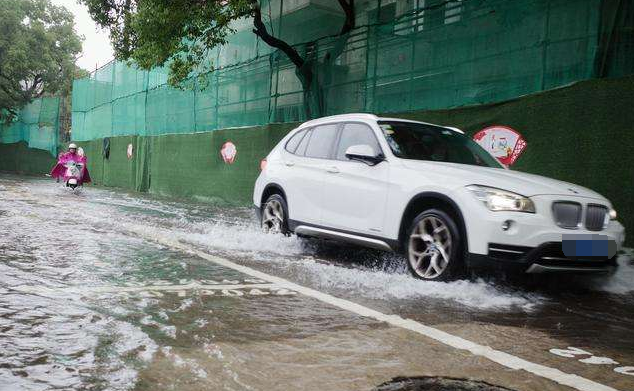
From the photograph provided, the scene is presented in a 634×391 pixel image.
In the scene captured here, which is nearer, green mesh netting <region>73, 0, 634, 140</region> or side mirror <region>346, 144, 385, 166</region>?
side mirror <region>346, 144, 385, 166</region>

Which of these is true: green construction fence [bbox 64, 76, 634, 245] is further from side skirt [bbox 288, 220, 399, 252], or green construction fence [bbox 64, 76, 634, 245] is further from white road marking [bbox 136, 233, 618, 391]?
white road marking [bbox 136, 233, 618, 391]

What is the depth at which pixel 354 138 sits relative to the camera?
7.01 meters

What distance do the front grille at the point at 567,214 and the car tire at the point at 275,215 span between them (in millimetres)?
3527

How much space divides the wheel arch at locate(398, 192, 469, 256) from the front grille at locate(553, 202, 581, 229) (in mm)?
797

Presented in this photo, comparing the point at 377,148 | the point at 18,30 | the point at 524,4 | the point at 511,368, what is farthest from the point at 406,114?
the point at 18,30

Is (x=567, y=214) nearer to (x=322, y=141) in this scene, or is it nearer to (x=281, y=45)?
(x=322, y=141)

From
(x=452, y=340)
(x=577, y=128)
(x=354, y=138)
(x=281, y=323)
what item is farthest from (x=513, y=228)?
(x=577, y=128)

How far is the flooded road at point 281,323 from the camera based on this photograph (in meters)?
2.94

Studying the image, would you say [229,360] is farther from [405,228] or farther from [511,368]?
[405,228]

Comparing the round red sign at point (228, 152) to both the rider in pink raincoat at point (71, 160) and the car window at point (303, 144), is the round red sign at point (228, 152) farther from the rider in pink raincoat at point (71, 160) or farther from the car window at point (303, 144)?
the car window at point (303, 144)

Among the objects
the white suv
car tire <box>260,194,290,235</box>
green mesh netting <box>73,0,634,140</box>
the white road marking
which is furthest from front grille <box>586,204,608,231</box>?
car tire <box>260,194,290,235</box>

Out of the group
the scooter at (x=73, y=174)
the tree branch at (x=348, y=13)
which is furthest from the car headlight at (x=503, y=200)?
the scooter at (x=73, y=174)

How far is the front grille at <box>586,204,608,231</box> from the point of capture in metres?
5.46

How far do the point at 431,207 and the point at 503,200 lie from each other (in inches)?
30.9
